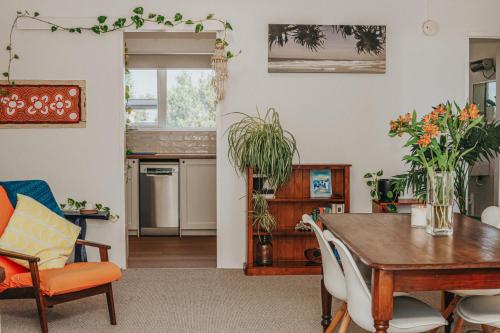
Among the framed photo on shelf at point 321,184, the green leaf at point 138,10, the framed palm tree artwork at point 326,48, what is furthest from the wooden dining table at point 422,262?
the green leaf at point 138,10

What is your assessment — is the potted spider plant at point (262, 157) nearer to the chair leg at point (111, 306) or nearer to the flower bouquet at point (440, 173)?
the chair leg at point (111, 306)

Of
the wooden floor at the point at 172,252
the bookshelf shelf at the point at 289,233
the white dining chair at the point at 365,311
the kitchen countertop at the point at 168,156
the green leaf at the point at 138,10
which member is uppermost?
the green leaf at the point at 138,10

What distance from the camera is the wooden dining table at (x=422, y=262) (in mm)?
2678

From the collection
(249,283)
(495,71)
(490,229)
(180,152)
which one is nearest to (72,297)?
(249,283)

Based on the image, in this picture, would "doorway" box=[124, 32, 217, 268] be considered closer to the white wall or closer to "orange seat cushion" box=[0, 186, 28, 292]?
the white wall

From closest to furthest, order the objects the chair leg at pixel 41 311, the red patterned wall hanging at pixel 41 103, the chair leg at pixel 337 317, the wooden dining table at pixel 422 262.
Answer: the wooden dining table at pixel 422 262 < the chair leg at pixel 337 317 < the chair leg at pixel 41 311 < the red patterned wall hanging at pixel 41 103

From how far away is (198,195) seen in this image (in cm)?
775

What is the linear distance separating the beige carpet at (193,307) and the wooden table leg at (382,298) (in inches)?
54.5

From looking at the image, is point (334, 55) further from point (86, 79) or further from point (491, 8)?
point (86, 79)

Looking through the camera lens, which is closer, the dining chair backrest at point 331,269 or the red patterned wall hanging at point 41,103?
the dining chair backrest at point 331,269

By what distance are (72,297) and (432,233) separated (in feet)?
7.10

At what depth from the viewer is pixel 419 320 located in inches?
117

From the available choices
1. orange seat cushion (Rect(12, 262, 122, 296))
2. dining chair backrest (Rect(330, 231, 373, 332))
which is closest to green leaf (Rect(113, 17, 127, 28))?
orange seat cushion (Rect(12, 262, 122, 296))

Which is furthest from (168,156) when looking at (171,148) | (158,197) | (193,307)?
(193,307)
